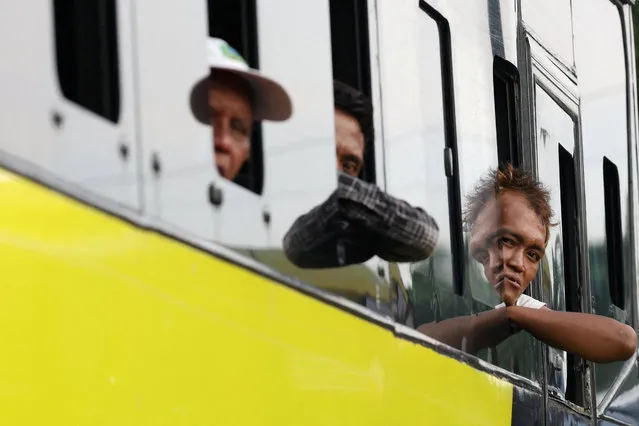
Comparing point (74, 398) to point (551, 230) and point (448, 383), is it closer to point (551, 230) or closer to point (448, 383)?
point (448, 383)

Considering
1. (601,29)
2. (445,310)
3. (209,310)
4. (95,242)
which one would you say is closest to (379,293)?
(445,310)

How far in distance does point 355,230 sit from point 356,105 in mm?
212

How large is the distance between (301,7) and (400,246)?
0.46 m

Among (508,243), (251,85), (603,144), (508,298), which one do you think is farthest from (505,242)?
(603,144)

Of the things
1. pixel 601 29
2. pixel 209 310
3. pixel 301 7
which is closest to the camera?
pixel 209 310

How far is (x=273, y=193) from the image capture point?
80.2 inches

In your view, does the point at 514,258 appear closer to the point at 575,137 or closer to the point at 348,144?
the point at 575,137

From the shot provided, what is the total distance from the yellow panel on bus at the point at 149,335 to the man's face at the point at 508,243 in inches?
25.9

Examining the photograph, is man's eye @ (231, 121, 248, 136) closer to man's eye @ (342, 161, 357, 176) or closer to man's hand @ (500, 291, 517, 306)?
man's eye @ (342, 161, 357, 176)

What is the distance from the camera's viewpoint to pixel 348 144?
2.29 m

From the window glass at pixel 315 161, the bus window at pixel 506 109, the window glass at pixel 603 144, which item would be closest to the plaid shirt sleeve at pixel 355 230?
the window glass at pixel 315 161

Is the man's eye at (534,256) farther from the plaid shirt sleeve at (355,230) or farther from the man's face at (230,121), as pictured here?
the man's face at (230,121)

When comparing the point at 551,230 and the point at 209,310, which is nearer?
the point at 209,310

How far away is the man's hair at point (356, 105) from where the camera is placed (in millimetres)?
2270
